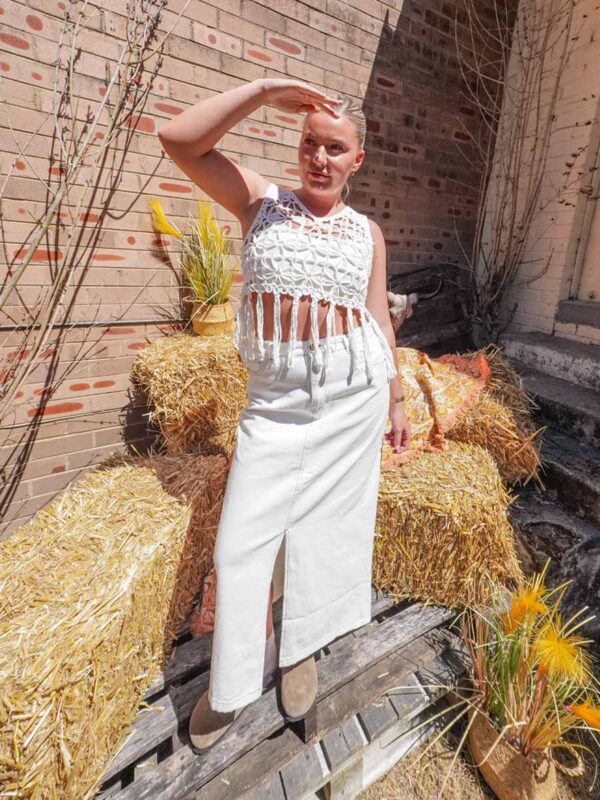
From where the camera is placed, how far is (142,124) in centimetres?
250

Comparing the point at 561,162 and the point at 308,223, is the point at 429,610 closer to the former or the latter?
the point at 308,223

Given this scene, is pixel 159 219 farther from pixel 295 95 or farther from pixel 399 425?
pixel 399 425

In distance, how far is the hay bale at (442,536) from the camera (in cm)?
199

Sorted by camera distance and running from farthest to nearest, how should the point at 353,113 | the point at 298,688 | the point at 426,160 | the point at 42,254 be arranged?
the point at 426,160 < the point at 42,254 < the point at 298,688 < the point at 353,113

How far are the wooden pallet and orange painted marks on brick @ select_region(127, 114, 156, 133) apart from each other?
276cm

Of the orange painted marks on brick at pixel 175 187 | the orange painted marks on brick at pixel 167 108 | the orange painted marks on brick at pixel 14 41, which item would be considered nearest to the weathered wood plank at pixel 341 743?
the orange painted marks on brick at pixel 175 187

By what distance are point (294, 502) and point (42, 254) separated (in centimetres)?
202

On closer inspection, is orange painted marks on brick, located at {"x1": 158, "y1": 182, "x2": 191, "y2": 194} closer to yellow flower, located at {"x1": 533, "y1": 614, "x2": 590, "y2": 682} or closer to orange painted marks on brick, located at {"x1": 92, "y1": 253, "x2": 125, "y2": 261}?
orange painted marks on brick, located at {"x1": 92, "y1": 253, "x2": 125, "y2": 261}

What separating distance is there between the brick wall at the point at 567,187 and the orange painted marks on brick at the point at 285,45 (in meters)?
2.06

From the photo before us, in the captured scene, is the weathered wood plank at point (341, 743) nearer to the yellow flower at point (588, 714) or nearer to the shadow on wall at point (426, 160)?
the yellow flower at point (588, 714)

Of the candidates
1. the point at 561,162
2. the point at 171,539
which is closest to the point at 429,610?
the point at 171,539

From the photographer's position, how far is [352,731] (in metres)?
1.65

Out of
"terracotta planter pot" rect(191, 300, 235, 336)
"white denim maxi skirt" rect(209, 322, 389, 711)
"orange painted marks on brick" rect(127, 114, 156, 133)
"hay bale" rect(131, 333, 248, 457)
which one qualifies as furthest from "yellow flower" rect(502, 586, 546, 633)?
"orange painted marks on brick" rect(127, 114, 156, 133)

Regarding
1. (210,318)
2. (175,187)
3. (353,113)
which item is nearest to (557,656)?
(353,113)
